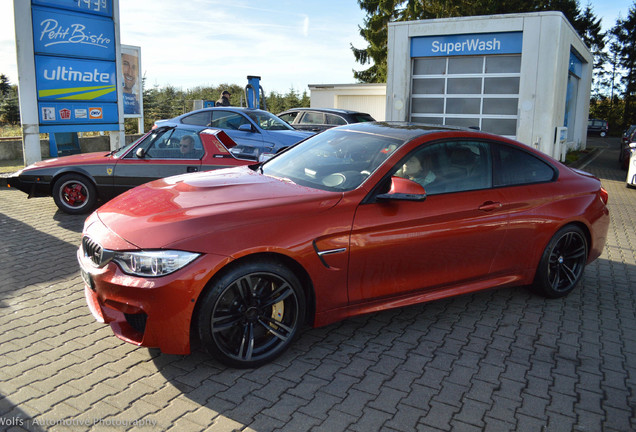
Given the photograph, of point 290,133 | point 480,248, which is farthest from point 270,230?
point 290,133

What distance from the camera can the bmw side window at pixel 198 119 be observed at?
406 inches

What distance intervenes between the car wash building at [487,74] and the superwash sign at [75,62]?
10.00 metres

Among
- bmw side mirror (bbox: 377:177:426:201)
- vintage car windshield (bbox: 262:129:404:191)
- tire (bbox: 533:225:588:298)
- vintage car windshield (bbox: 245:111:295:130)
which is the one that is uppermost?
vintage car windshield (bbox: 245:111:295:130)

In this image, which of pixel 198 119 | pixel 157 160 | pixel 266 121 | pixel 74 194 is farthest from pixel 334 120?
pixel 74 194

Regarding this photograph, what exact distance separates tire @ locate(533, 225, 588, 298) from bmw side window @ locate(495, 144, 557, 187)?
1.76 feet

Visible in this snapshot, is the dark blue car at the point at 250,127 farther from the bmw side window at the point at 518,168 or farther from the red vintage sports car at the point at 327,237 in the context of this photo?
the bmw side window at the point at 518,168

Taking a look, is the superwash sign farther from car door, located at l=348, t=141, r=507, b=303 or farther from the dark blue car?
car door, located at l=348, t=141, r=507, b=303

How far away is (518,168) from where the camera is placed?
4625mm

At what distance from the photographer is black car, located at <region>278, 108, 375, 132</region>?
1497cm

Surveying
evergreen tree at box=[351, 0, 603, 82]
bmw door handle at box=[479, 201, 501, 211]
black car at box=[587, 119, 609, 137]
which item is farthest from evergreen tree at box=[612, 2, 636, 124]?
bmw door handle at box=[479, 201, 501, 211]

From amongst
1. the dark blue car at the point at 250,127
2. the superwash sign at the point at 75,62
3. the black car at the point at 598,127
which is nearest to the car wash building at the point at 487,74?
the dark blue car at the point at 250,127

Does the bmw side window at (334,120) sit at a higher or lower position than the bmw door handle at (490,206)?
higher

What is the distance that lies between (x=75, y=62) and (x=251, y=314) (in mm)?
10622

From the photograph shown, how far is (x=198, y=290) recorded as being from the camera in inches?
123
